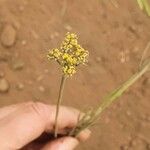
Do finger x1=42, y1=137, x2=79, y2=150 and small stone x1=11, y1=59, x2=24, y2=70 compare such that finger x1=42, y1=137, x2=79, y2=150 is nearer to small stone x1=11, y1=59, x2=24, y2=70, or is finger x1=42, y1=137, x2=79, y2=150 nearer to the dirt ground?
the dirt ground

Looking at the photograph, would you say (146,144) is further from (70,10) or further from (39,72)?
(70,10)

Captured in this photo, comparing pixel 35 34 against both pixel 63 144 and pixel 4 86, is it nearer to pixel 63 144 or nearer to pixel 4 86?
pixel 4 86

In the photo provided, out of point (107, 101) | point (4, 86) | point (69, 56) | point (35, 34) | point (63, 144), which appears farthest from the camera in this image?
point (35, 34)

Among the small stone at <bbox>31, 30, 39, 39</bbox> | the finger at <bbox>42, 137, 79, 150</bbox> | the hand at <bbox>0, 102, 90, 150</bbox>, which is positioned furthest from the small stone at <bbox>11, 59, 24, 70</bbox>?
the finger at <bbox>42, 137, 79, 150</bbox>

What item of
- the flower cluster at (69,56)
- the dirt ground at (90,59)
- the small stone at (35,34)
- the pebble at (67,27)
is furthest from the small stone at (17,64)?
the flower cluster at (69,56)

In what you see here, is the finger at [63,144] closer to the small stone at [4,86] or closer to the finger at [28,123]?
the finger at [28,123]

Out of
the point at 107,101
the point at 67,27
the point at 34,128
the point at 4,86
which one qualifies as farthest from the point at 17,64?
the point at 107,101

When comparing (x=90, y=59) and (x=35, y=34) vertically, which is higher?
(x=35, y=34)
